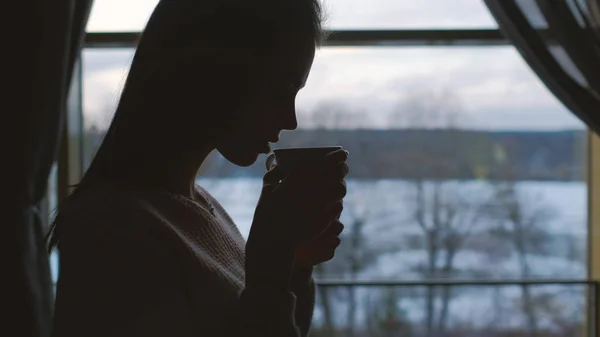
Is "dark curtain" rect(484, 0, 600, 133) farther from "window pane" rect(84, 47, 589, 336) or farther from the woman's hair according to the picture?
the woman's hair

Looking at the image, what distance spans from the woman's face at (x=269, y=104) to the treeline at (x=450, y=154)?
2.36 metres

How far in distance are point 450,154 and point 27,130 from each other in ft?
6.32

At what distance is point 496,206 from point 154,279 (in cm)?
275

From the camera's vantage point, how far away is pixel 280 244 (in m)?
0.69

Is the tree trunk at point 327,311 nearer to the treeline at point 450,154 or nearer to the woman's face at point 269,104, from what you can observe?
the treeline at point 450,154

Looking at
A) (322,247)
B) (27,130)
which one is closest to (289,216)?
→ (322,247)

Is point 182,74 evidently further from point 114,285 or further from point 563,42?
point 563,42

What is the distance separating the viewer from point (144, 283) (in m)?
0.63

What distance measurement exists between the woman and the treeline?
235cm

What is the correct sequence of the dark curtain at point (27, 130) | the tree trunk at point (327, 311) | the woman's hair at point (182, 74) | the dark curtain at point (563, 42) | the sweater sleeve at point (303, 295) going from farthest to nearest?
the tree trunk at point (327, 311), the dark curtain at point (563, 42), the dark curtain at point (27, 130), the sweater sleeve at point (303, 295), the woman's hair at point (182, 74)

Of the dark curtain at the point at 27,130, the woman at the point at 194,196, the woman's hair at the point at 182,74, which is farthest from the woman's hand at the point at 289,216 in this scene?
the dark curtain at the point at 27,130

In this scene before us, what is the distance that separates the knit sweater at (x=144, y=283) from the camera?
24.6 inches

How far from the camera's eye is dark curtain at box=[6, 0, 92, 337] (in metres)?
2.12

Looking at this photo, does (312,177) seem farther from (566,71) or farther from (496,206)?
(496,206)
